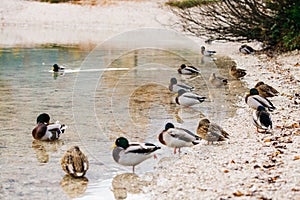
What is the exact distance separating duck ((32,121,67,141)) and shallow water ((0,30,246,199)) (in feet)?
0.39

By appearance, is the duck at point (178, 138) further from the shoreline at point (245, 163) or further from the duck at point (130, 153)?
the duck at point (130, 153)

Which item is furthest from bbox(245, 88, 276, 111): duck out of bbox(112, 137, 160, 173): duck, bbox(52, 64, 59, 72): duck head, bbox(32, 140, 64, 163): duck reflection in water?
bbox(52, 64, 59, 72): duck head

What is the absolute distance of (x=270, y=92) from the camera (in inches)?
464

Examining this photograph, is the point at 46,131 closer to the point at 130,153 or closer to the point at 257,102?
the point at 130,153

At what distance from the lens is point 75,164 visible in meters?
7.01

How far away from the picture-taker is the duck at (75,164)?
7008mm

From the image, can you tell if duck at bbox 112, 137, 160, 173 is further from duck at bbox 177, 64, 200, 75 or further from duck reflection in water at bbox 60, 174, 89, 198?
duck at bbox 177, 64, 200, 75

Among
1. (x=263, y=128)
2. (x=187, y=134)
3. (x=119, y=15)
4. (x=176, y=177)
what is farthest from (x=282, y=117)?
(x=119, y=15)

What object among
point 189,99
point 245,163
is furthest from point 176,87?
point 245,163

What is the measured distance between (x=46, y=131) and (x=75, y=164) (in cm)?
198

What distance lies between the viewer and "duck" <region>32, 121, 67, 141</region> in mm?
8820

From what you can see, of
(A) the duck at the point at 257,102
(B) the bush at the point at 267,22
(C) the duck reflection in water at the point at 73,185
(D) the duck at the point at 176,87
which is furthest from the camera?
(B) the bush at the point at 267,22

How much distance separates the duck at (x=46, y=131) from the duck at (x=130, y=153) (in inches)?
76.6

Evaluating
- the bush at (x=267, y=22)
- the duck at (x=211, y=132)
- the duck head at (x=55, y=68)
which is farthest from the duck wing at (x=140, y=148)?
the bush at (x=267, y=22)
